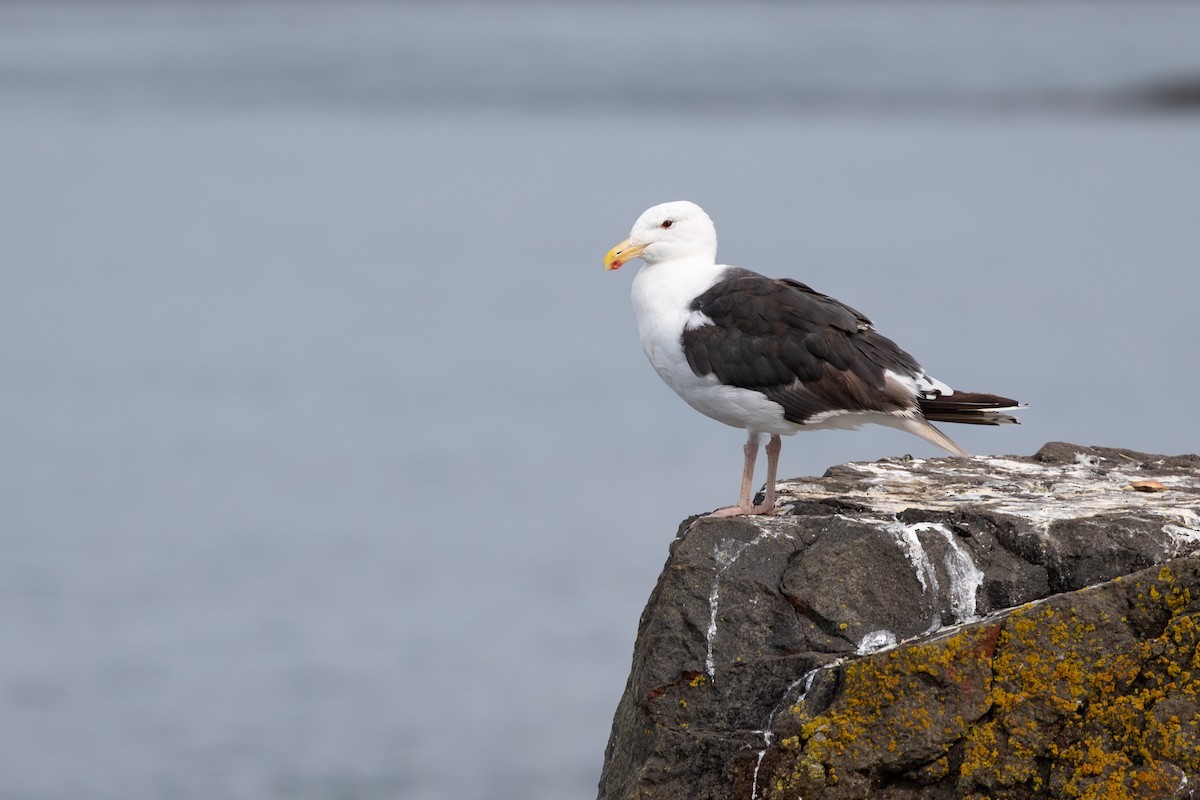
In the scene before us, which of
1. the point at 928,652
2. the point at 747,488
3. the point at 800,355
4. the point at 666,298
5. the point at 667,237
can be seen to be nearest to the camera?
the point at 928,652

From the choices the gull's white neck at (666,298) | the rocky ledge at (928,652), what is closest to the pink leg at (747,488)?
the rocky ledge at (928,652)

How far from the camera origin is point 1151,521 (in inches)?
254

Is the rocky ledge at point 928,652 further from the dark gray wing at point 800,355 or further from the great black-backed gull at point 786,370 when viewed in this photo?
the dark gray wing at point 800,355

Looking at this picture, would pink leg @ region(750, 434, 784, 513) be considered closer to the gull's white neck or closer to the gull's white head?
the gull's white neck

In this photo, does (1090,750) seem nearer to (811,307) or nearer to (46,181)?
(811,307)

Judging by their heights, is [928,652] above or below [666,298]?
below

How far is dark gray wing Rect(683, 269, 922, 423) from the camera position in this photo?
772 cm

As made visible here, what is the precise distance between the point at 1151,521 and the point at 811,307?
208 centimetres

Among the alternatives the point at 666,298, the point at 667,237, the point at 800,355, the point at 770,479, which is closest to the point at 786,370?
the point at 800,355

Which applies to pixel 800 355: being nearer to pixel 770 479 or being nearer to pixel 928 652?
pixel 770 479

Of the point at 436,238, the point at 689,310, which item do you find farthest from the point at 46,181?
the point at 689,310

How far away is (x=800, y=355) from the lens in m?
7.79

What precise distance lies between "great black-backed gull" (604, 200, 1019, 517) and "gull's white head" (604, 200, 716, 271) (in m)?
0.50

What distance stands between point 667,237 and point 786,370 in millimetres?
1300
